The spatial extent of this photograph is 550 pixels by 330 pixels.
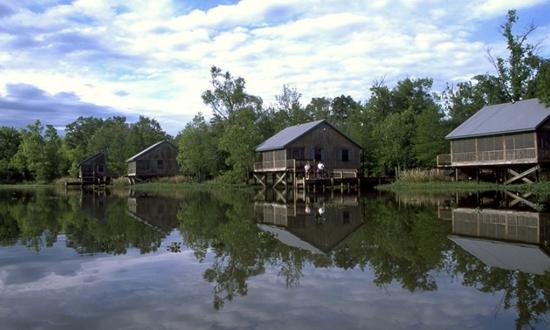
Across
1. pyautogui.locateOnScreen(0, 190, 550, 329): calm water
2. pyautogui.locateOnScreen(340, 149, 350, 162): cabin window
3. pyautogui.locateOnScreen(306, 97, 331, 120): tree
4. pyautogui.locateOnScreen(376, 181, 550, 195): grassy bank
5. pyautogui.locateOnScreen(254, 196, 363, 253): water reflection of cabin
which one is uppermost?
pyautogui.locateOnScreen(306, 97, 331, 120): tree

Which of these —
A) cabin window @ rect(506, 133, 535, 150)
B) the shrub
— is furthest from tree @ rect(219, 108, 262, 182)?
cabin window @ rect(506, 133, 535, 150)

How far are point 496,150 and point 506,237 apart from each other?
26.0 m

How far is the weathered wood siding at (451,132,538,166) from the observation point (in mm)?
34625

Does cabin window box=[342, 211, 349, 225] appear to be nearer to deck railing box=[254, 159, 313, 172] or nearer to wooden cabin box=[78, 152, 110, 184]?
deck railing box=[254, 159, 313, 172]

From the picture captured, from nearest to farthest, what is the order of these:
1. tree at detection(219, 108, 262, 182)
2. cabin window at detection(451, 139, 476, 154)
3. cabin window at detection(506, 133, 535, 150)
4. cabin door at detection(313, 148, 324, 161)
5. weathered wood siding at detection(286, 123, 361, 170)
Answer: cabin window at detection(506, 133, 535, 150) → cabin window at detection(451, 139, 476, 154) → weathered wood siding at detection(286, 123, 361, 170) → cabin door at detection(313, 148, 324, 161) → tree at detection(219, 108, 262, 182)

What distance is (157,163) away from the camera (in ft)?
225

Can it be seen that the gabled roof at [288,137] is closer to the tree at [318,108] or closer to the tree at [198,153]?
the tree at [198,153]

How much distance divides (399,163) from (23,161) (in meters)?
63.3

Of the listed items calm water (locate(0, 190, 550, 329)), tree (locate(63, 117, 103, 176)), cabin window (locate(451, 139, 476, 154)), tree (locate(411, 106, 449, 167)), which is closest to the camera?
calm water (locate(0, 190, 550, 329))

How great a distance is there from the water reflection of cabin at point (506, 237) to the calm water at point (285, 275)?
0.03m

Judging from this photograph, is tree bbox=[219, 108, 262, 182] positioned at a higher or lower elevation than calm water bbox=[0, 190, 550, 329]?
higher

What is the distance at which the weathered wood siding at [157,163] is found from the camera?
6750cm

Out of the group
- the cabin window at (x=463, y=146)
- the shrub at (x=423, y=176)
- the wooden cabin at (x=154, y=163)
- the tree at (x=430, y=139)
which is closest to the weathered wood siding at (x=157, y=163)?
the wooden cabin at (x=154, y=163)

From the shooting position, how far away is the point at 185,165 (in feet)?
193
